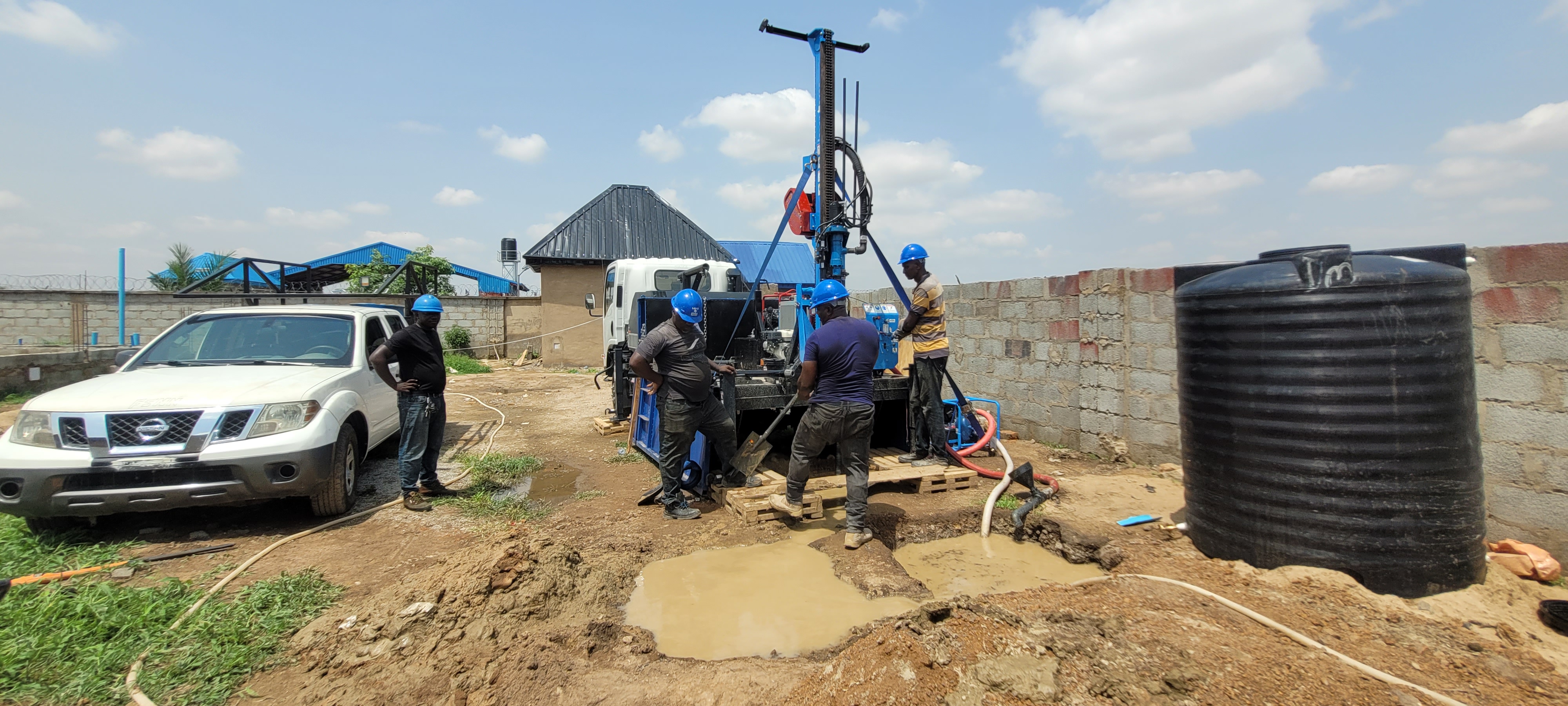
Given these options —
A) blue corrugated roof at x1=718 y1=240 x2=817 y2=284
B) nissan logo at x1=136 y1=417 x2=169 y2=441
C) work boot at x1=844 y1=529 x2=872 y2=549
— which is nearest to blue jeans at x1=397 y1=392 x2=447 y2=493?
nissan logo at x1=136 y1=417 x2=169 y2=441

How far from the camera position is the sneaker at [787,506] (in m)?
4.59

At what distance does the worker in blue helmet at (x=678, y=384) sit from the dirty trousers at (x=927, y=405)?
A: 1.70m

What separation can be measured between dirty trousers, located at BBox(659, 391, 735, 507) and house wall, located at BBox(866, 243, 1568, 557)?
360 cm

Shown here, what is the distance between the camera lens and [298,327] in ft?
19.0

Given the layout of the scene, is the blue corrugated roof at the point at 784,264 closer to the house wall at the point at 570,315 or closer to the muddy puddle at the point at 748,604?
the house wall at the point at 570,315

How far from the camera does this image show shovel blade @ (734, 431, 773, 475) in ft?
17.2

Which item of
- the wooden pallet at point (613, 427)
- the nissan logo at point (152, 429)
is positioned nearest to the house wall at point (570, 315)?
the wooden pallet at point (613, 427)

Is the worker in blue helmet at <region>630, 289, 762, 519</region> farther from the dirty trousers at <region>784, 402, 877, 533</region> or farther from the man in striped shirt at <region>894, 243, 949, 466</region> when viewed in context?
the man in striped shirt at <region>894, 243, 949, 466</region>

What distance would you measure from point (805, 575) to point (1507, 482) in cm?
408

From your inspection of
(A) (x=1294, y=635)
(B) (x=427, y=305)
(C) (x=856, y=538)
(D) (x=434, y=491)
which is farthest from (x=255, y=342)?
(A) (x=1294, y=635)

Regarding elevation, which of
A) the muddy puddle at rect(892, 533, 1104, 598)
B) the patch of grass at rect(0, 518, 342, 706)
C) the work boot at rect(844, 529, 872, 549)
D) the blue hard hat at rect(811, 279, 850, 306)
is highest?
the blue hard hat at rect(811, 279, 850, 306)

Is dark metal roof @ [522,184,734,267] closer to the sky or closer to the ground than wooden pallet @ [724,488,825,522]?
closer to the sky

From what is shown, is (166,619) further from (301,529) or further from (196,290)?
(196,290)

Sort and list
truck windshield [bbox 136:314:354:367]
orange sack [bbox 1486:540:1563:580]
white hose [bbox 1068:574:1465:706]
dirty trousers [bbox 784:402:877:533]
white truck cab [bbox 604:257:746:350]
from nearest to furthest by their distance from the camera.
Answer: white hose [bbox 1068:574:1465:706], orange sack [bbox 1486:540:1563:580], dirty trousers [bbox 784:402:877:533], truck windshield [bbox 136:314:354:367], white truck cab [bbox 604:257:746:350]
